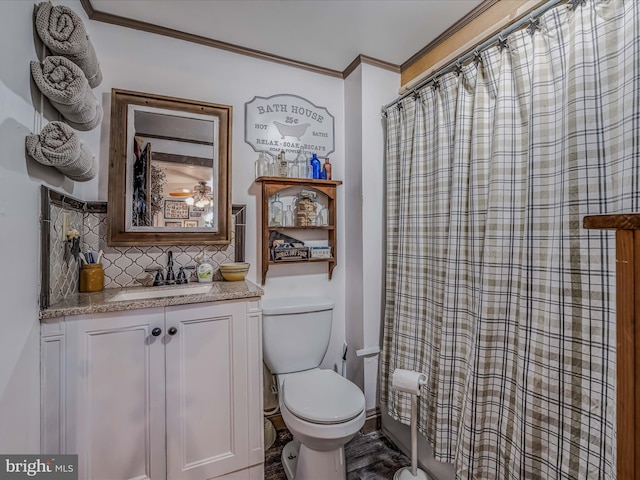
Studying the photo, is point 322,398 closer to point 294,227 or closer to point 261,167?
point 294,227

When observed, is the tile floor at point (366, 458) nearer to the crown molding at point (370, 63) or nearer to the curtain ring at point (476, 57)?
the curtain ring at point (476, 57)

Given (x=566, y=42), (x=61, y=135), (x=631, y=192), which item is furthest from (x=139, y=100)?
(x=631, y=192)

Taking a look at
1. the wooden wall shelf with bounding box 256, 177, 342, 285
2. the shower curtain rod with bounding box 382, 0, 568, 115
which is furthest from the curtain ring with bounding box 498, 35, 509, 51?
the wooden wall shelf with bounding box 256, 177, 342, 285

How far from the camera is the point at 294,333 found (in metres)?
1.74

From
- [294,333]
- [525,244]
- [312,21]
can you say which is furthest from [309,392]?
[312,21]

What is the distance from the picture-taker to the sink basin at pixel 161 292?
1.41 meters

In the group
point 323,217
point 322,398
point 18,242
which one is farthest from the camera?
point 323,217

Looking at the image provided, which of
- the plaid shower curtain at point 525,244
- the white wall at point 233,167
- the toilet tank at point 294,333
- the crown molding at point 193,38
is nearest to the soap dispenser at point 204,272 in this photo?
the white wall at point 233,167

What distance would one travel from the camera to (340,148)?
216 centimetres

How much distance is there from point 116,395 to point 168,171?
1.16m

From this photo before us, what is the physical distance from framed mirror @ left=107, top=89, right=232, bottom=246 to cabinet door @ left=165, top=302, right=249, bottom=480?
1.87 feet

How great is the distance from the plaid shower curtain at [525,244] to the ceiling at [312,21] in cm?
40

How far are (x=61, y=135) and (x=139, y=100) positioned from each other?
668 millimetres

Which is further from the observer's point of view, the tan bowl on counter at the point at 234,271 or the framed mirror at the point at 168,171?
the tan bowl on counter at the point at 234,271
